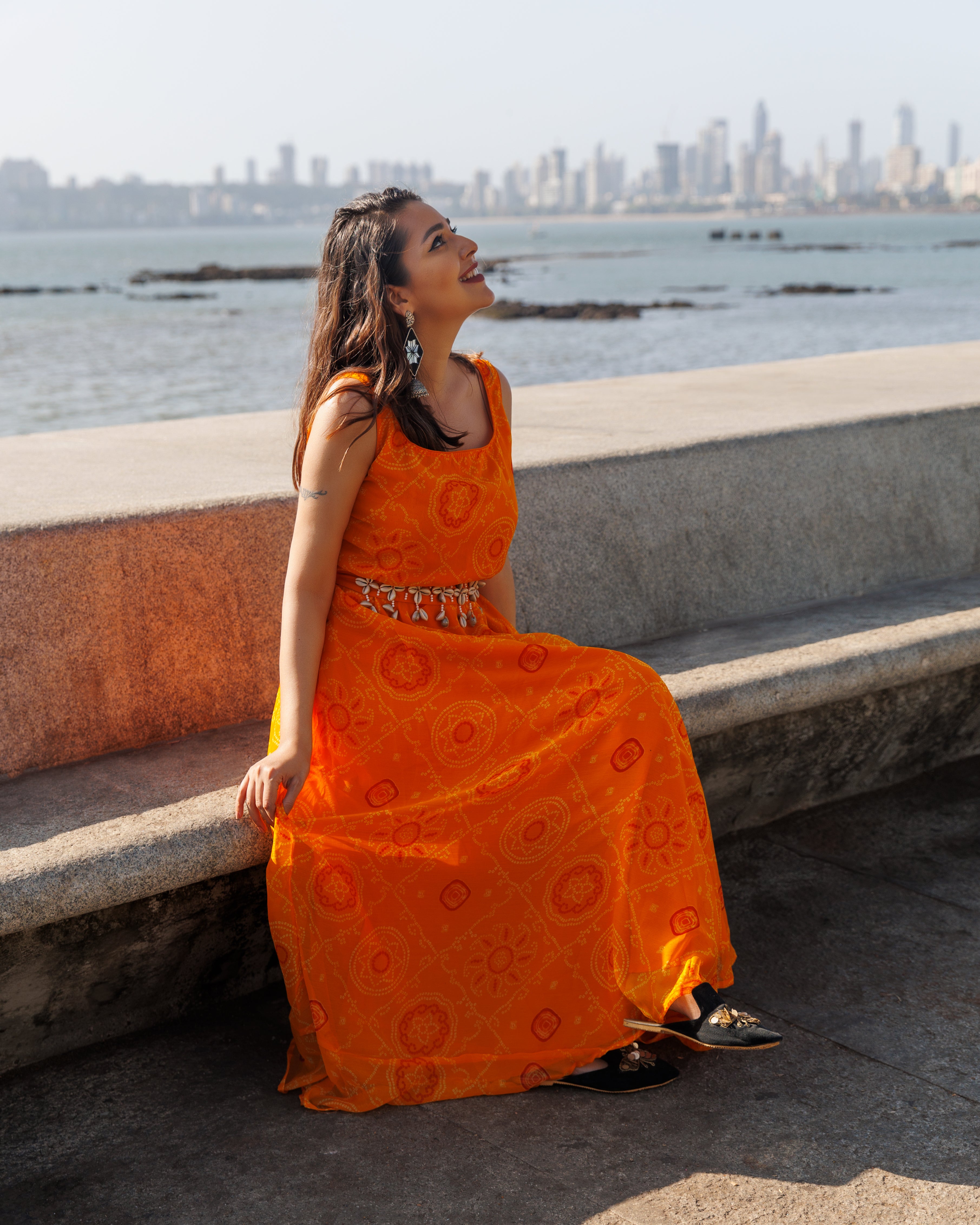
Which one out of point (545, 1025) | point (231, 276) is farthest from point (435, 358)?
point (231, 276)

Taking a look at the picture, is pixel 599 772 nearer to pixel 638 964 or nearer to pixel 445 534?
pixel 638 964

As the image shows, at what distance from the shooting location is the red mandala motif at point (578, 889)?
2.53 metres

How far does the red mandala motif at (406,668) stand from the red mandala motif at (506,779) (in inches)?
8.7

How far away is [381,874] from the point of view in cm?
248

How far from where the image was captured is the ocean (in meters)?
21.4

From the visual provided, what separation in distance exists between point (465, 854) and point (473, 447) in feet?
2.71

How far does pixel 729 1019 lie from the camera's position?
8.13 ft

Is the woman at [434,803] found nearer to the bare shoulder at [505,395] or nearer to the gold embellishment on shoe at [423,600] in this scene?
the gold embellishment on shoe at [423,600]

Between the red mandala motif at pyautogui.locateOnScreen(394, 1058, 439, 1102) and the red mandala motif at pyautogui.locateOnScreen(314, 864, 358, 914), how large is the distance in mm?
307

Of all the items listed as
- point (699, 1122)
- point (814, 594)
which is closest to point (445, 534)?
Result: point (699, 1122)

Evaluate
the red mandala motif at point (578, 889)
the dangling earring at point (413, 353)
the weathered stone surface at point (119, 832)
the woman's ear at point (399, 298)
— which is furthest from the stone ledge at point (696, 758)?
the woman's ear at point (399, 298)

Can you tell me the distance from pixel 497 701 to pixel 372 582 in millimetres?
342

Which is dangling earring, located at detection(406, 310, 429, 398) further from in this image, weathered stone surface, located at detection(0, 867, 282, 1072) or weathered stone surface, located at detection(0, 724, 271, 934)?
weathered stone surface, located at detection(0, 867, 282, 1072)

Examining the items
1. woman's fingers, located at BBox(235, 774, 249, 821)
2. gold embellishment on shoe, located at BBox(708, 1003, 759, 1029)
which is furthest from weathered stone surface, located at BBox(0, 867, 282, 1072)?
gold embellishment on shoe, located at BBox(708, 1003, 759, 1029)
